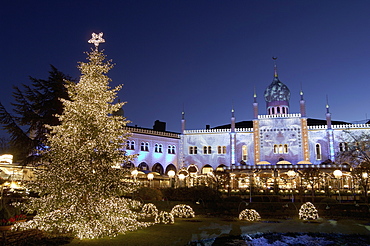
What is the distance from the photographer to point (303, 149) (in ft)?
136

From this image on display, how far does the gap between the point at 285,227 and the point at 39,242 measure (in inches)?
378

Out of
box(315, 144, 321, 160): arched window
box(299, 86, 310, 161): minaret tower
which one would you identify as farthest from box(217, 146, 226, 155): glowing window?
box(315, 144, 321, 160): arched window

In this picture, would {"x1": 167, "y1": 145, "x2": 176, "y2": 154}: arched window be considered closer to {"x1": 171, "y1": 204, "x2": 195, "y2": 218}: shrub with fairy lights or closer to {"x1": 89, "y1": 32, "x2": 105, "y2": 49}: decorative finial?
{"x1": 171, "y1": 204, "x2": 195, "y2": 218}: shrub with fairy lights

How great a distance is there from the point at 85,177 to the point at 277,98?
39.5 meters

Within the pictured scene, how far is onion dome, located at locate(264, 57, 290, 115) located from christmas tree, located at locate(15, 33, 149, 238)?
37261 mm

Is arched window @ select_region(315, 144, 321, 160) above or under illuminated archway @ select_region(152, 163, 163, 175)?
above

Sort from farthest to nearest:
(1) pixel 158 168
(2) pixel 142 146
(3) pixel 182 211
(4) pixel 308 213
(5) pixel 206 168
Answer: (1) pixel 158 168
(5) pixel 206 168
(2) pixel 142 146
(4) pixel 308 213
(3) pixel 182 211

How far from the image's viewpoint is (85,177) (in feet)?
35.7

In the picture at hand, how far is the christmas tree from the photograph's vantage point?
10688 millimetres

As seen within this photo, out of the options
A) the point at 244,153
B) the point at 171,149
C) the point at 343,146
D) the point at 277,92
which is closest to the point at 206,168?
the point at 244,153

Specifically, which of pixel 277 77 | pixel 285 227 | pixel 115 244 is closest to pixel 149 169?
pixel 277 77

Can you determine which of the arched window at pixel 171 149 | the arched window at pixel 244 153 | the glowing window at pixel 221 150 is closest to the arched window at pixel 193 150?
the arched window at pixel 171 149

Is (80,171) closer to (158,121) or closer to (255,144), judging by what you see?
(255,144)

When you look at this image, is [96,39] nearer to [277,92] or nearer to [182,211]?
[182,211]
